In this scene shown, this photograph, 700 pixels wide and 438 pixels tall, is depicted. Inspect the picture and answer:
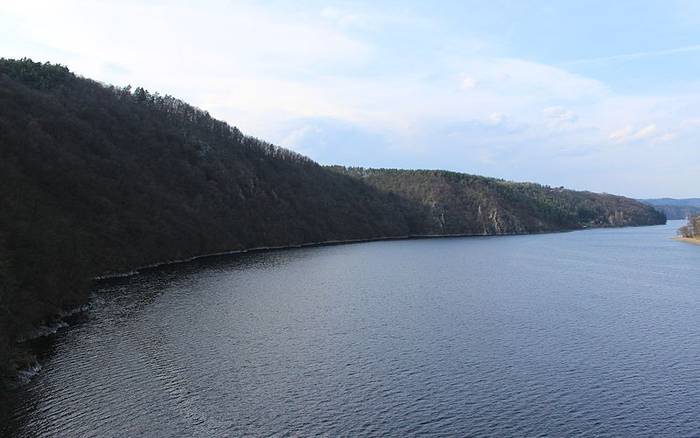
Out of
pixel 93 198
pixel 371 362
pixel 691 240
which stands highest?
pixel 93 198

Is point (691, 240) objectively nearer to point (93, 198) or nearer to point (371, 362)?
point (371, 362)

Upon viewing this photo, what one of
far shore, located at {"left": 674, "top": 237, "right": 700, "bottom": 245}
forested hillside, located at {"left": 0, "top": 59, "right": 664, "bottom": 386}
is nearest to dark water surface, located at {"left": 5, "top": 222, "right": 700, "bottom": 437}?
forested hillside, located at {"left": 0, "top": 59, "right": 664, "bottom": 386}

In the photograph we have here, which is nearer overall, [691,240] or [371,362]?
[371,362]

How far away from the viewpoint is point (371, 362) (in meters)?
45.9

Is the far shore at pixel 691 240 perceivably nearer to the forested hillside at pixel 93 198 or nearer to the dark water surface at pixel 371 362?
the dark water surface at pixel 371 362

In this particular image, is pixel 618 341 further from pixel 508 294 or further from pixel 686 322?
pixel 508 294

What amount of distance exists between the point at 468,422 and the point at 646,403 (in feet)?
45.7

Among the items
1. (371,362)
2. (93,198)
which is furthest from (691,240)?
(93,198)

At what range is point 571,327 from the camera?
194 feet

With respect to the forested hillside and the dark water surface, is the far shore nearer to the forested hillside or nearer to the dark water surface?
the dark water surface

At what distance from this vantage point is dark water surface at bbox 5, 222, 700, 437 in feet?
110

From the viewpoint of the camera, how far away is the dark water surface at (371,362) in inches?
1320

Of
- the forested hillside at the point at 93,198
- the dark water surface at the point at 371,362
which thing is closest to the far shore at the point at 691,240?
the dark water surface at the point at 371,362

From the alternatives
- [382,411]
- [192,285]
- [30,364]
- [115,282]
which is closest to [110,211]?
[115,282]
